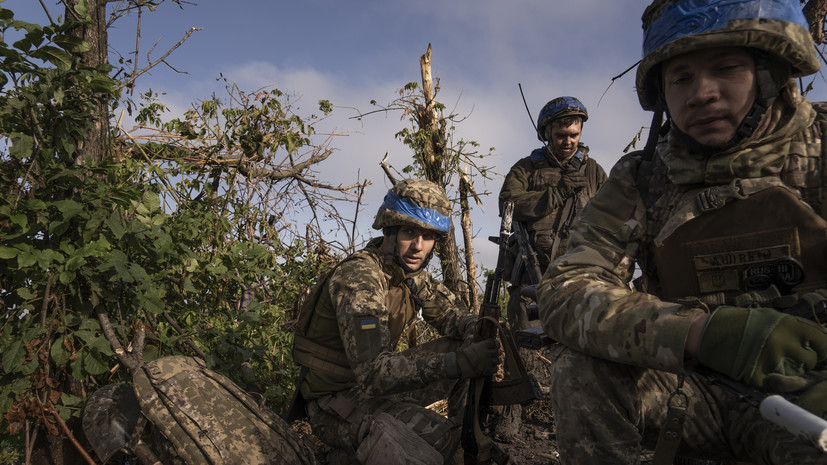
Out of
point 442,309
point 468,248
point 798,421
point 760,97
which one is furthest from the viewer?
point 468,248

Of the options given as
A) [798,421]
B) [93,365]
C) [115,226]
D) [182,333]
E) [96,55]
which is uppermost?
[96,55]

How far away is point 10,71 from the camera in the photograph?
2.72 meters

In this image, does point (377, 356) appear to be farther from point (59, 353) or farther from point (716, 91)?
point (716, 91)

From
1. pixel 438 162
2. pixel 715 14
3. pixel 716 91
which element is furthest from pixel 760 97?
pixel 438 162

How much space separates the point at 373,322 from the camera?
3121mm

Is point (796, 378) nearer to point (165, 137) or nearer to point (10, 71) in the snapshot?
point (10, 71)

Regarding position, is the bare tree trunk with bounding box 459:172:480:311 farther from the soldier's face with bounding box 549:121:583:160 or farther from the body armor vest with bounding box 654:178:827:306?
the body armor vest with bounding box 654:178:827:306

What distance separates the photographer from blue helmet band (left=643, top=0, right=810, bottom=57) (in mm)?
1746

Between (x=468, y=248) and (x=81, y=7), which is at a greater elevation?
(x=81, y=7)

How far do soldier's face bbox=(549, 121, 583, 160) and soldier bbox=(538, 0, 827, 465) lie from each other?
11.9 ft

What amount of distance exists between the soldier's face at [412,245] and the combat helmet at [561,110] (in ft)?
8.09

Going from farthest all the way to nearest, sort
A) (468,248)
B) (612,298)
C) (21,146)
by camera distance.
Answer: (468,248) → (21,146) → (612,298)

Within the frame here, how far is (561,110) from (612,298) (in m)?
4.09

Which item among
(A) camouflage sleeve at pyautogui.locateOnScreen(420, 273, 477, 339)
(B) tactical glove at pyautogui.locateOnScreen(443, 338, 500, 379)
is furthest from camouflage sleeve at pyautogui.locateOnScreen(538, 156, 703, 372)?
(A) camouflage sleeve at pyautogui.locateOnScreen(420, 273, 477, 339)
